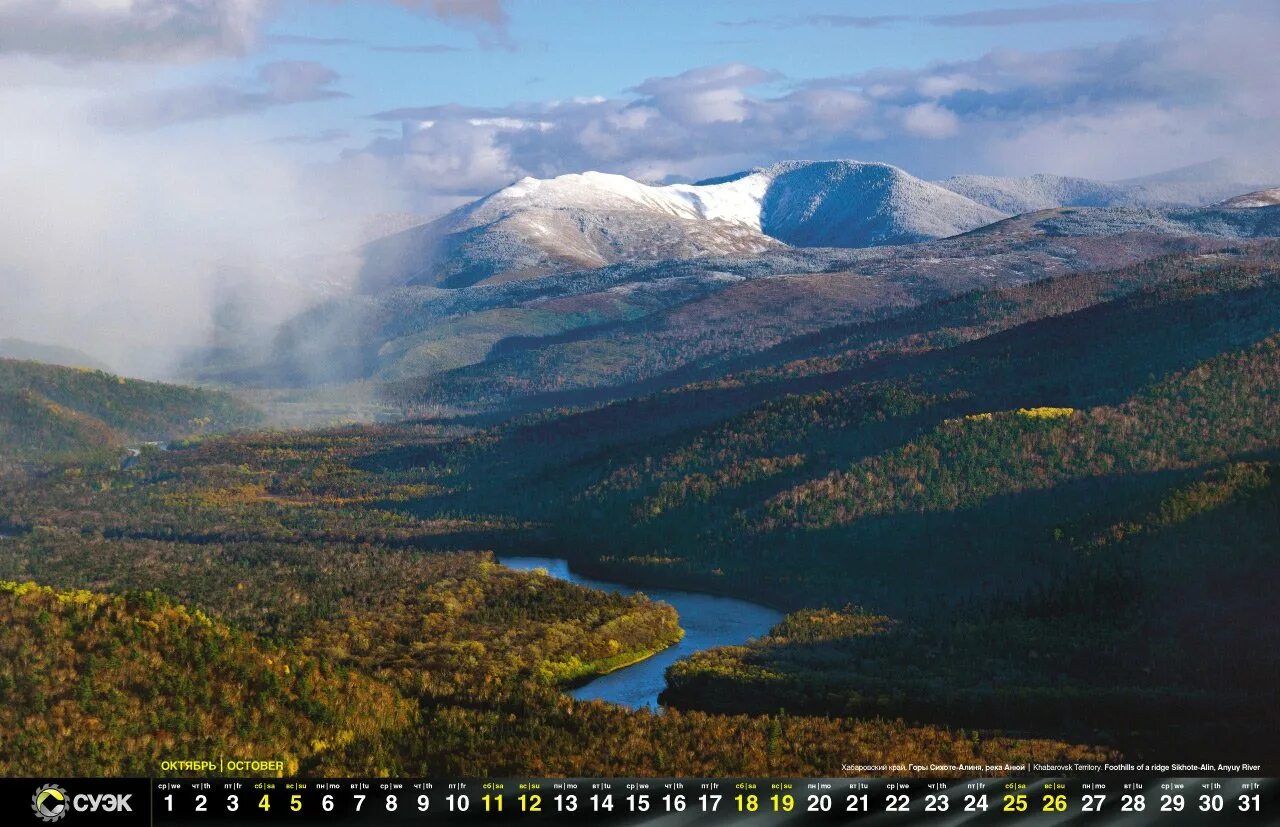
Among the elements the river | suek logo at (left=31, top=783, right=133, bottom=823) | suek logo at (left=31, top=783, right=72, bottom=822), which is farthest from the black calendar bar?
the river

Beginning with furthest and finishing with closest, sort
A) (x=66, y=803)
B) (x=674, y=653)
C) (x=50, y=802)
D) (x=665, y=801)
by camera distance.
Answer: (x=674, y=653)
(x=665, y=801)
(x=66, y=803)
(x=50, y=802)

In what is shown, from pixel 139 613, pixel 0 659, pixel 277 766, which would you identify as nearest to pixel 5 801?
pixel 277 766

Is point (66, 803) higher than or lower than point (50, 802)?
lower

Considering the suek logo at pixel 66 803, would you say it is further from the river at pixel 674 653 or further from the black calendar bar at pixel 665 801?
the river at pixel 674 653

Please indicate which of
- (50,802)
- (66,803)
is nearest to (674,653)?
(66,803)

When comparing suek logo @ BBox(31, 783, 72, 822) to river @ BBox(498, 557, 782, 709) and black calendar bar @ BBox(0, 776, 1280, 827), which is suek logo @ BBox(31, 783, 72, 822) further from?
river @ BBox(498, 557, 782, 709)

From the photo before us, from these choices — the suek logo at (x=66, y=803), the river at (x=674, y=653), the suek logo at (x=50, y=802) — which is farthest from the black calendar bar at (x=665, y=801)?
the river at (x=674, y=653)

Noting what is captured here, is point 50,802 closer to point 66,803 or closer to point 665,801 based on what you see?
point 66,803
